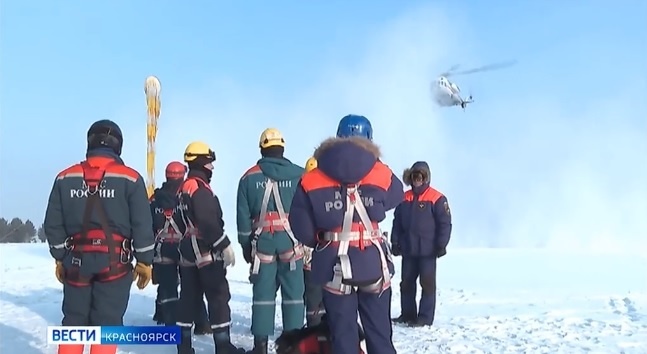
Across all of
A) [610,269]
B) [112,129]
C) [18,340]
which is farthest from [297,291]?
[610,269]

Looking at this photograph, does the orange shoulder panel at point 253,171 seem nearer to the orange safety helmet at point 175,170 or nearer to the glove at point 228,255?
the glove at point 228,255

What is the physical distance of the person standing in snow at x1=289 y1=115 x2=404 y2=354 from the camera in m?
4.14

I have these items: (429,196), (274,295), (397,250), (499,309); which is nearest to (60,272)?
(274,295)

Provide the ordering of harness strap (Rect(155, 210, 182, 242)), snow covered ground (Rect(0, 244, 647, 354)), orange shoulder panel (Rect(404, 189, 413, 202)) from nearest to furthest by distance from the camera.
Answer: snow covered ground (Rect(0, 244, 647, 354)) → harness strap (Rect(155, 210, 182, 242)) → orange shoulder panel (Rect(404, 189, 413, 202))

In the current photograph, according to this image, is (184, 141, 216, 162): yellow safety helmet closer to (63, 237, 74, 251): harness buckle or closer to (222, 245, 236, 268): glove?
(222, 245, 236, 268): glove

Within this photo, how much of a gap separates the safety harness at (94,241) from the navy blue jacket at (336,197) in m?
1.49

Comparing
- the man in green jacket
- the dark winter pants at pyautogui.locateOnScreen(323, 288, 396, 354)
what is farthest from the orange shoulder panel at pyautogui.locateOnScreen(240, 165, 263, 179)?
the dark winter pants at pyautogui.locateOnScreen(323, 288, 396, 354)

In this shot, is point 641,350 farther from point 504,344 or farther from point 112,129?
point 112,129

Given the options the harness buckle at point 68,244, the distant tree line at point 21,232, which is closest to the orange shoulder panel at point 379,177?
the harness buckle at point 68,244

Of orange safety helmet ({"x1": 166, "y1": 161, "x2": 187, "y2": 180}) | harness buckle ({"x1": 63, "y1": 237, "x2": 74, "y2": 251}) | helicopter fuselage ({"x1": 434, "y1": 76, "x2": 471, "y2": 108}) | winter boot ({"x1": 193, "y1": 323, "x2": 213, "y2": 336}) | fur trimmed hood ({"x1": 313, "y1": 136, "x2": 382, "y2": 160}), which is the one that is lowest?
winter boot ({"x1": 193, "y1": 323, "x2": 213, "y2": 336})

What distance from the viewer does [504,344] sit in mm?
6336

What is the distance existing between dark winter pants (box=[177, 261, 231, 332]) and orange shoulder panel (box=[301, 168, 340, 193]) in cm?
200

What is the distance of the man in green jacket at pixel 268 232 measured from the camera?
604 cm

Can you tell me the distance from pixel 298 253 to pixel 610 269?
10.2 meters
